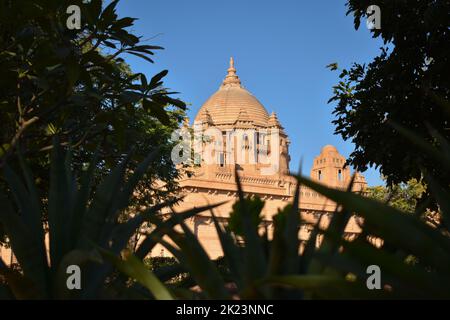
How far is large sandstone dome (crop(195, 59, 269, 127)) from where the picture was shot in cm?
6425

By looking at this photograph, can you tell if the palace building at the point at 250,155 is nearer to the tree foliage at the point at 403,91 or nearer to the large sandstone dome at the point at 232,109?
the large sandstone dome at the point at 232,109

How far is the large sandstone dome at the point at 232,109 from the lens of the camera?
64250 millimetres

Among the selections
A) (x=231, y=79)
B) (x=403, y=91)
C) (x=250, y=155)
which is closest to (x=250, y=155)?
(x=250, y=155)

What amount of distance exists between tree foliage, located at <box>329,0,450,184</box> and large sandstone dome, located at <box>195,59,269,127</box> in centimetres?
5402

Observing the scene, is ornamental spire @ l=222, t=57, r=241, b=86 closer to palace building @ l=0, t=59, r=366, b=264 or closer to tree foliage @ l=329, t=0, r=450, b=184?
palace building @ l=0, t=59, r=366, b=264

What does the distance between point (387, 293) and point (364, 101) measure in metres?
7.42

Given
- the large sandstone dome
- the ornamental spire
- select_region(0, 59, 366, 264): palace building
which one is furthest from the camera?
the ornamental spire

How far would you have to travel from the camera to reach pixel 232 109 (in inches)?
2628

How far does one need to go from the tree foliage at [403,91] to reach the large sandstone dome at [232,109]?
54.0 m

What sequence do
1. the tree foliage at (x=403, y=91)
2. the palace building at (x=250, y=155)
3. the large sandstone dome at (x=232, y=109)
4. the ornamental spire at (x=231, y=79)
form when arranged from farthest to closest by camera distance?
the ornamental spire at (x=231, y=79) → the large sandstone dome at (x=232, y=109) → the palace building at (x=250, y=155) → the tree foliage at (x=403, y=91)

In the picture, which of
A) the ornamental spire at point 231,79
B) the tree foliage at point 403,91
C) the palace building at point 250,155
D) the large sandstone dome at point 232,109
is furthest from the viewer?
the ornamental spire at point 231,79

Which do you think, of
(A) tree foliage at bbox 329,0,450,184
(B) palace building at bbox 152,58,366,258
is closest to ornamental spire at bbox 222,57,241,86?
(B) palace building at bbox 152,58,366,258

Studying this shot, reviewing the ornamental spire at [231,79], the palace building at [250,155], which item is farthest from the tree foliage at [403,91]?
the ornamental spire at [231,79]
